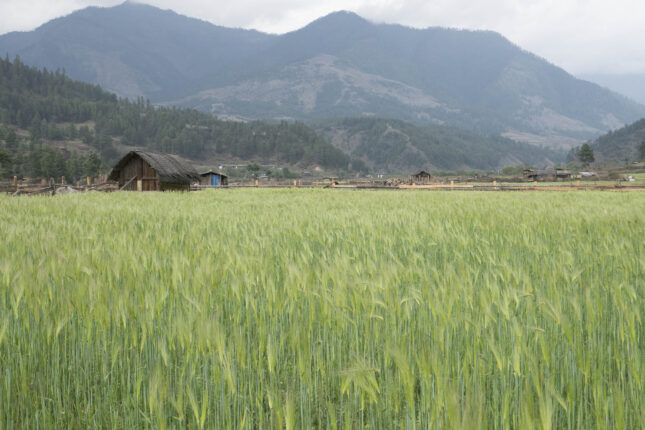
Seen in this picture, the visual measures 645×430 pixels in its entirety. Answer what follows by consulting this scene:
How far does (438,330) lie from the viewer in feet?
6.43

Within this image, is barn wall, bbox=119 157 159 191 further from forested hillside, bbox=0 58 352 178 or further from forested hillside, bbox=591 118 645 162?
forested hillside, bbox=591 118 645 162

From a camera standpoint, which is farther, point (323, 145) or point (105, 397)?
point (323, 145)

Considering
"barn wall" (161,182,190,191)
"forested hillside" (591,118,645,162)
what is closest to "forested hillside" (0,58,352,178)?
"forested hillside" (591,118,645,162)

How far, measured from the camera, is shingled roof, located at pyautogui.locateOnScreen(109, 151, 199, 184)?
34.1 metres

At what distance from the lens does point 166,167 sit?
34.8 meters

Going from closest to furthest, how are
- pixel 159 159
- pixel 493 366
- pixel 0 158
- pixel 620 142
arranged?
pixel 493 366
pixel 159 159
pixel 0 158
pixel 620 142

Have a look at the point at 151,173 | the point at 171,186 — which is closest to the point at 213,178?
the point at 171,186

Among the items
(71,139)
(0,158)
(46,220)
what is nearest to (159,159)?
(46,220)

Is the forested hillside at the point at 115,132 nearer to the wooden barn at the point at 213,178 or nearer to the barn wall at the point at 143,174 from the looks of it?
the wooden barn at the point at 213,178

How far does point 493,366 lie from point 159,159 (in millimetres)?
37030

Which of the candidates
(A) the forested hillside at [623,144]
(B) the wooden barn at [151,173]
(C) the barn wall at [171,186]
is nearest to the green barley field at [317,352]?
(B) the wooden barn at [151,173]

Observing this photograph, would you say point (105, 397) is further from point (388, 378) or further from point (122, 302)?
point (388, 378)

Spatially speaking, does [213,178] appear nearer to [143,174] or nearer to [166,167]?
[143,174]

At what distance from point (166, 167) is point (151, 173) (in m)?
1.94
